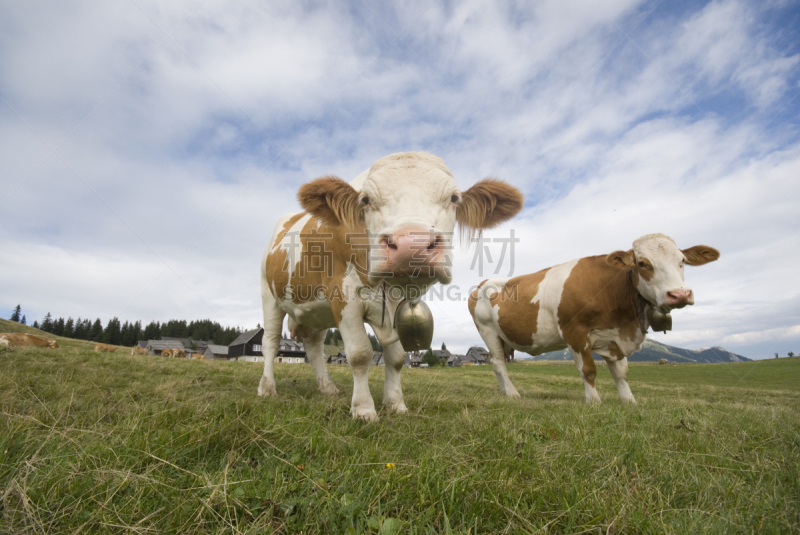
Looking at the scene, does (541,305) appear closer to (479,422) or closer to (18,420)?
(479,422)

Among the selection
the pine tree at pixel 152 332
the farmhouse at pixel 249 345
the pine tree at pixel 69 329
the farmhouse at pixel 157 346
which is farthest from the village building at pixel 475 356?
the pine tree at pixel 69 329

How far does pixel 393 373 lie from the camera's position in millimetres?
4375

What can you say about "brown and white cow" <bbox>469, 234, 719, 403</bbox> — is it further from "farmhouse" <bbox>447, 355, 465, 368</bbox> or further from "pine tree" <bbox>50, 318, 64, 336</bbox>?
"pine tree" <bbox>50, 318, 64, 336</bbox>

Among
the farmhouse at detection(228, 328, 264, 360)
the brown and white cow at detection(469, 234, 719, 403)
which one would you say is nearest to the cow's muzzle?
the brown and white cow at detection(469, 234, 719, 403)

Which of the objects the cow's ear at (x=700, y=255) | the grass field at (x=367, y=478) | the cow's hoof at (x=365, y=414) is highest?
the cow's ear at (x=700, y=255)

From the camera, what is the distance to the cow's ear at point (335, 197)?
3963 mm

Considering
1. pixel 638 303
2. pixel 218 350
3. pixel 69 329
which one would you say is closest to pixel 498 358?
pixel 638 303

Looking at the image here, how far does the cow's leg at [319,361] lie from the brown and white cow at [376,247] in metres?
0.14

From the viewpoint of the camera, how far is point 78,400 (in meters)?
3.23

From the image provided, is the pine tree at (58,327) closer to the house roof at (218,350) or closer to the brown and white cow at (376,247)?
the house roof at (218,350)

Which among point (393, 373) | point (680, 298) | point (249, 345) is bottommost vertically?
point (249, 345)

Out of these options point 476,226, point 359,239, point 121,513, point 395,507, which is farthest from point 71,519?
point 476,226

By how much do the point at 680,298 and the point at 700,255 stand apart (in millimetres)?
1731

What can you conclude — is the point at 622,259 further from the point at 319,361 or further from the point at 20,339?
the point at 20,339
